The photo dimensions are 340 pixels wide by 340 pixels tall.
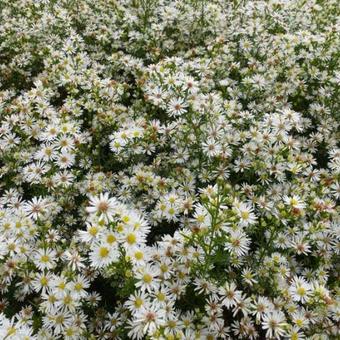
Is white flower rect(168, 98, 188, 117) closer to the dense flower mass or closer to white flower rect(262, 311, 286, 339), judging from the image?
the dense flower mass

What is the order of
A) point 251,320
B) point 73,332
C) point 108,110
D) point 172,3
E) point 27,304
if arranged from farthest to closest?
1. point 172,3
2. point 108,110
3. point 27,304
4. point 251,320
5. point 73,332

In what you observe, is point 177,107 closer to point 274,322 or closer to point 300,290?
point 300,290

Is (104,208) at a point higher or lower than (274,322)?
higher

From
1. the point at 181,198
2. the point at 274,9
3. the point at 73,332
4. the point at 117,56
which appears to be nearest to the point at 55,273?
the point at 73,332

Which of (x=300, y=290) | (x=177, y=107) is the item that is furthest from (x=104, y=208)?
(x=177, y=107)

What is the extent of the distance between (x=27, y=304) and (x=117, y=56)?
9.96 ft

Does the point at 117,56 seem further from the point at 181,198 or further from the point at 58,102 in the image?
the point at 181,198

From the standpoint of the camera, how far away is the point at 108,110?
432 centimetres

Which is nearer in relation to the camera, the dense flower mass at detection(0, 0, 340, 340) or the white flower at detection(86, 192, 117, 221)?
the white flower at detection(86, 192, 117, 221)

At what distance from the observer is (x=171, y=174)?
12.4 feet

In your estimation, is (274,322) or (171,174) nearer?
(274,322)

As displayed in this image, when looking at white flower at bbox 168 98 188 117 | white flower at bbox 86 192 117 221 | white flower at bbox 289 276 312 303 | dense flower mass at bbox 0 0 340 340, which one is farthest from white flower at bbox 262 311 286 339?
white flower at bbox 168 98 188 117

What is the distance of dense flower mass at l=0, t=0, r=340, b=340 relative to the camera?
2.87 m

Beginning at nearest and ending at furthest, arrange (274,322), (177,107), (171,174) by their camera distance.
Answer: (274,322)
(171,174)
(177,107)
